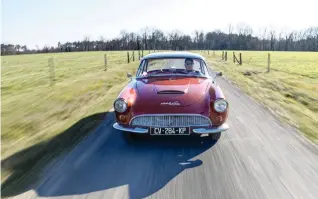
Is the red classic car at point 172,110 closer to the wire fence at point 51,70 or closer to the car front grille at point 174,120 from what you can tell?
the car front grille at point 174,120

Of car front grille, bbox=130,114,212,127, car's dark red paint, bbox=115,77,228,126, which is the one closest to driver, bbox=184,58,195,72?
car's dark red paint, bbox=115,77,228,126

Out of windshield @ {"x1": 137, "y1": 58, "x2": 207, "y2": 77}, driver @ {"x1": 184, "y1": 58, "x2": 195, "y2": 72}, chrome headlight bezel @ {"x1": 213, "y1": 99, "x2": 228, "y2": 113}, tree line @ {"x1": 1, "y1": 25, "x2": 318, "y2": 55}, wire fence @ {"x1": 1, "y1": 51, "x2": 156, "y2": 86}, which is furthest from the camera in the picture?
tree line @ {"x1": 1, "y1": 25, "x2": 318, "y2": 55}

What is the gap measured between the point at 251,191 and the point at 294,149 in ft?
6.24

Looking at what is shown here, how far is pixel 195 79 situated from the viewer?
6141mm

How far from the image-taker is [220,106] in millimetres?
5051

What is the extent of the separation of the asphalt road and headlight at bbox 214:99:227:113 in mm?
649

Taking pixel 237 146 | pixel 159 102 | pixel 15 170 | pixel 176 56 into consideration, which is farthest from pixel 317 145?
pixel 15 170

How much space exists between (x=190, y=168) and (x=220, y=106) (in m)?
1.33

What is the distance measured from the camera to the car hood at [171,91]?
503 centimetres

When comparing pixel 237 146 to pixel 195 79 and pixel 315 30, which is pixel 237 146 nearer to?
pixel 195 79

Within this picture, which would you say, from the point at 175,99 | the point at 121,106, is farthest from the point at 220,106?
the point at 121,106

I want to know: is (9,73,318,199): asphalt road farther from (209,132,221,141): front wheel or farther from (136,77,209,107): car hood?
(136,77,209,107): car hood

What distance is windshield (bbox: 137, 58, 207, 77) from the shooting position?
6.68 m

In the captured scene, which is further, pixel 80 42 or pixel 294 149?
pixel 80 42
